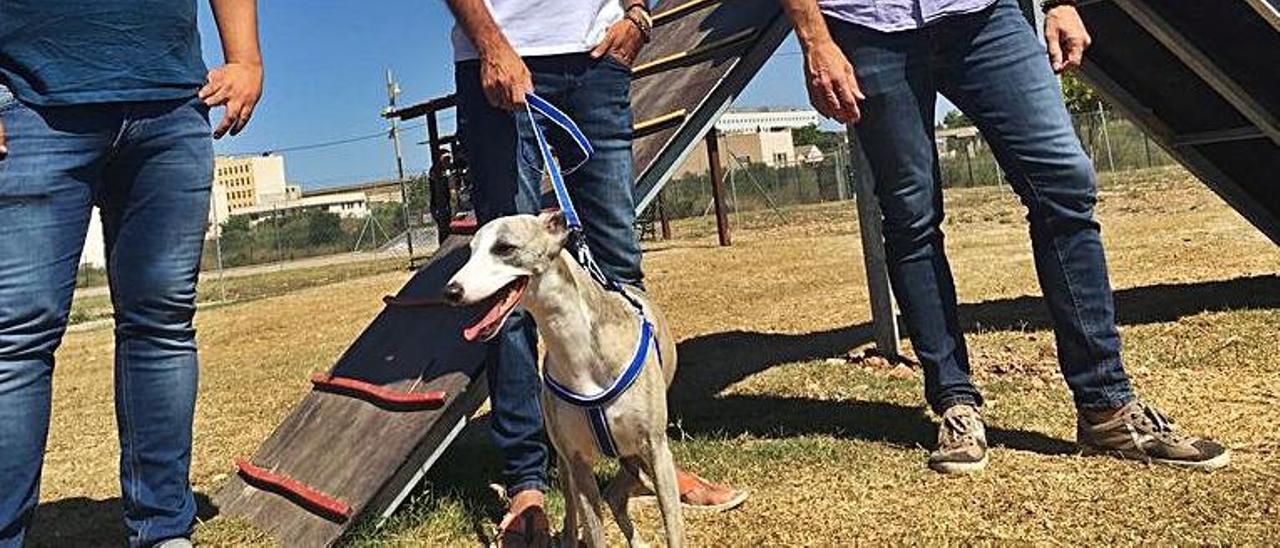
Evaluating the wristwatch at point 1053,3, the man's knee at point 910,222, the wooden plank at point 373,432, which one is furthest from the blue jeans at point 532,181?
the wristwatch at point 1053,3

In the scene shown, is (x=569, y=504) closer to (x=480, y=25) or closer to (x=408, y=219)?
(x=480, y=25)

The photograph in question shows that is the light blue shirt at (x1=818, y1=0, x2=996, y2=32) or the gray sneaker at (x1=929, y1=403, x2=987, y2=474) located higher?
the light blue shirt at (x1=818, y1=0, x2=996, y2=32)

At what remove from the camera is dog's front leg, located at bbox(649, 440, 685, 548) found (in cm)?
254

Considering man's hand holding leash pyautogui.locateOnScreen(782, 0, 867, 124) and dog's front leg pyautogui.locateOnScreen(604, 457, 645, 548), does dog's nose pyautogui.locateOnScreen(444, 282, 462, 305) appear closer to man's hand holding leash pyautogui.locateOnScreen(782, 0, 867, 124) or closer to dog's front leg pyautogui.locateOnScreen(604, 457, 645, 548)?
dog's front leg pyautogui.locateOnScreen(604, 457, 645, 548)

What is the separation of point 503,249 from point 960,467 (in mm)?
1684

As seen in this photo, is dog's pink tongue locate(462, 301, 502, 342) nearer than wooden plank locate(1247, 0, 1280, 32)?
Yes

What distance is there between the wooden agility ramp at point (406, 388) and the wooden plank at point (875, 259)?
1.09 meters

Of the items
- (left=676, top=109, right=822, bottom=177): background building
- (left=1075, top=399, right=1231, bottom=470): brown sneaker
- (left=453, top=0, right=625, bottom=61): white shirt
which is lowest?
(left=1075, top=399, right=1231, bottom=470): brown sneaker

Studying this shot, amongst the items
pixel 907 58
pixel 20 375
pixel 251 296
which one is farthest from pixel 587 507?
pixel 251 296

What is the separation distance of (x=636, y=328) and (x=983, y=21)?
151 centimetres

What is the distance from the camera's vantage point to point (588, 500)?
2604mm

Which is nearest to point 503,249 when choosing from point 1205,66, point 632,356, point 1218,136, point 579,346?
point 579,346

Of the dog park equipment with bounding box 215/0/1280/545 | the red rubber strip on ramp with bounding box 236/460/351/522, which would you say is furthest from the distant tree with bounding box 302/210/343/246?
the red rubber strip on ramp with bounding box 236/460/351/522

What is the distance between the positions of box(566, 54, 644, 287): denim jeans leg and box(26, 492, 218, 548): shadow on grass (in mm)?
1695
